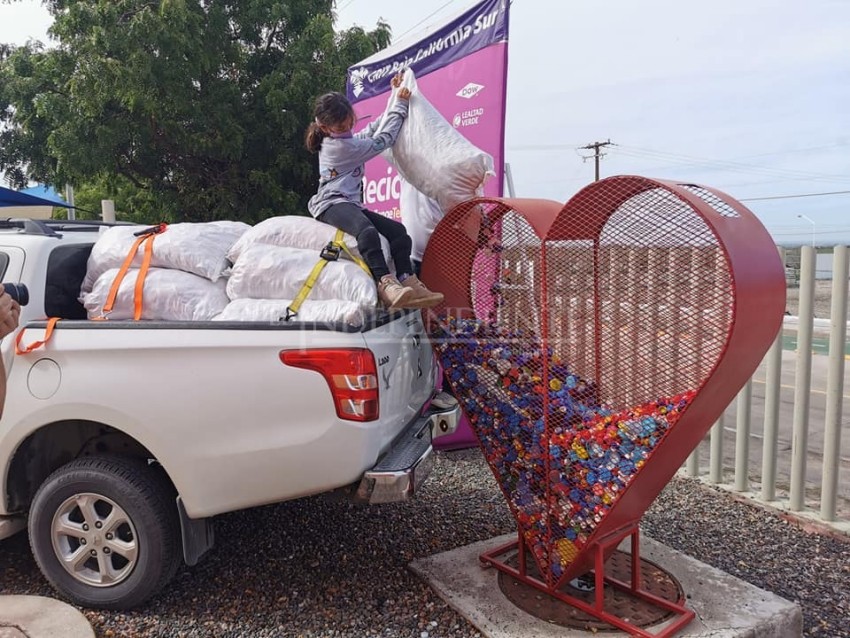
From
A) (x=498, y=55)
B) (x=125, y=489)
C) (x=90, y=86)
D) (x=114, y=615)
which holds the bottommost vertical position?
(x=114, y=615)

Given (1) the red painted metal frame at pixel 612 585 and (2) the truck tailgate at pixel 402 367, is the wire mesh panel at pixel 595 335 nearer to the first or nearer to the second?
(1) the red painted metal frame at pixel 612 585

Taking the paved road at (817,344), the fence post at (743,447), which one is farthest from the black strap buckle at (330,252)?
the paved road at (817,344)

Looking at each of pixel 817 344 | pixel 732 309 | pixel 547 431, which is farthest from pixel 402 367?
pixel 817 344

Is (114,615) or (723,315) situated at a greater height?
(723,315)

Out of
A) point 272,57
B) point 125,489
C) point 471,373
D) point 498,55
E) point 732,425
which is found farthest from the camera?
point 272,57

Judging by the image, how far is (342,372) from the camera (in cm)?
289

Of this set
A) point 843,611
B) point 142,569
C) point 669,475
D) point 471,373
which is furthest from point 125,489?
point 843,611

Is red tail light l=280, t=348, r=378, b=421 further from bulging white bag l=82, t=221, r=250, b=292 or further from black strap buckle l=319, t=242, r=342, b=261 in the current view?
bulging white bag l=82, t=221, r=250, b=292

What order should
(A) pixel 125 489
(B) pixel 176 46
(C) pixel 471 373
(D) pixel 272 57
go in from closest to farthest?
(A) pixel 125 489
(C) pixel 471 373
(B) pixel 176 46
(D) pixel 272 57

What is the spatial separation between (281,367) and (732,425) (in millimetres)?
6431

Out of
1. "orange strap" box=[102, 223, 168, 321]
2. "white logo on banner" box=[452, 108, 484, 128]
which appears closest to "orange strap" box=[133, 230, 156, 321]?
"orange strap" box=[102, 223, 168, 321]

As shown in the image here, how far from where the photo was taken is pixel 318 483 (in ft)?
9.66

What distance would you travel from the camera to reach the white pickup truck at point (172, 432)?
2916 mm

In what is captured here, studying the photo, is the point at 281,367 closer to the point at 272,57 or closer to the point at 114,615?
the point at 114,615
